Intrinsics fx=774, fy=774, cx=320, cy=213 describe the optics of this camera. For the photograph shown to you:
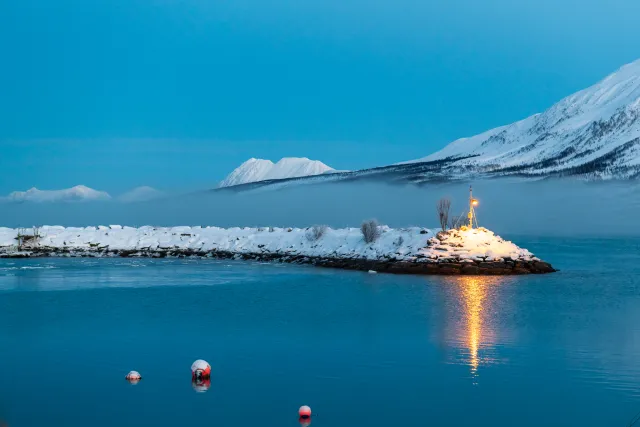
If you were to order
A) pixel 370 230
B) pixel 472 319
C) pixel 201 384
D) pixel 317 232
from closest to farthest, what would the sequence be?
pixel 201 384, pixel 472 319, pixel 370 230, pixel 317 232

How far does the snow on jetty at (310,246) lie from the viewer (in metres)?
50.4

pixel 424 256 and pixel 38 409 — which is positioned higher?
pixel 424 256

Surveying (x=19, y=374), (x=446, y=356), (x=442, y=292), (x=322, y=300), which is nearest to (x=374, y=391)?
(x=446, y=356)

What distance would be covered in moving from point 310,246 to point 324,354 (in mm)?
42185

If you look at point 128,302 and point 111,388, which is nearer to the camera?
point 111,388

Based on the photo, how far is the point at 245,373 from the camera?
19.3 m

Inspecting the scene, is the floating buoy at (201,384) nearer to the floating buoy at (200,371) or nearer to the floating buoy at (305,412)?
the floating buoy at (200,371)

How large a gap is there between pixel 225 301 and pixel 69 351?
13447 millimetres

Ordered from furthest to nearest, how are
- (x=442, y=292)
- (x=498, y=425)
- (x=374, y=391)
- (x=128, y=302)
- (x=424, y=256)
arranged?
(x=424, y=256) → (x=442, y=292) → (x=128, y=302) → (x=374, y=391) → (x=498, y=425)

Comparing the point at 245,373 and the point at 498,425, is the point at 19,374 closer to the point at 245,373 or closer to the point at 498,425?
the point at 245,373

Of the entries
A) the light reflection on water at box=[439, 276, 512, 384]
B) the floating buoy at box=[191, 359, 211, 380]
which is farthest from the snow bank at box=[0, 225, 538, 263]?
the floating buoy at box=[191, 359, 211, 380]

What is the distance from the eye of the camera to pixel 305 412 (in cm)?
1523

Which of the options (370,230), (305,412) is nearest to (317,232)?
(370,230)

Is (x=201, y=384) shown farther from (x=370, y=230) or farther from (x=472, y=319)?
(x=370, y=230)
